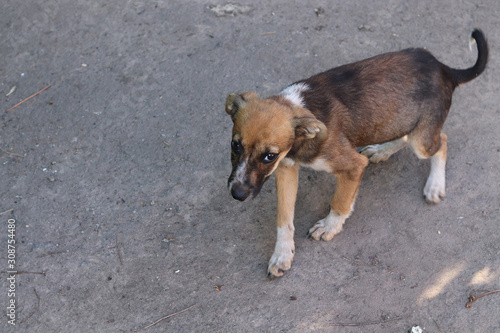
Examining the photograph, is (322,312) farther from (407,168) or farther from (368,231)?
(407,168)

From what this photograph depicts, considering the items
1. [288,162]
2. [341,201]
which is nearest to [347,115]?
[288,162]

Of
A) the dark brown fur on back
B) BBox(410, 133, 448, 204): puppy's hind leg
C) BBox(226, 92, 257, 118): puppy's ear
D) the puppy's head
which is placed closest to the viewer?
the puppy's head

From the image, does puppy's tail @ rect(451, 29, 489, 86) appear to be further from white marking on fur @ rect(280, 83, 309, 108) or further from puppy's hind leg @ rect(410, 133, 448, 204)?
white marking on fur @ rect(280, 83, 309, 108)

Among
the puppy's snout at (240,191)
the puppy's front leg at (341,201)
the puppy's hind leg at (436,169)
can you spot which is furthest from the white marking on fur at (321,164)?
the puppy's hind leg at (436,169)

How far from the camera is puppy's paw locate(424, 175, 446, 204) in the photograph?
4.89 metres

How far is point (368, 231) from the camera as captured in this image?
4738 millimetres

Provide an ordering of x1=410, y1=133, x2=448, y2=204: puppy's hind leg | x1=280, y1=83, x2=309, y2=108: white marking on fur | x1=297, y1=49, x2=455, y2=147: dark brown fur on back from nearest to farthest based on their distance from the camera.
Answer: x1=280, y1=83, x2=309, y2=108: white marking on fur < x1=297, y1=49, x2=455, y2=147: dark brown fur on back < x1=410, y1=133, x2=448, y2=204: puppy's hind leg

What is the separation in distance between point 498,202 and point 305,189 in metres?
1.93

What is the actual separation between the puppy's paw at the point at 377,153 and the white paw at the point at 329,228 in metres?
0.98

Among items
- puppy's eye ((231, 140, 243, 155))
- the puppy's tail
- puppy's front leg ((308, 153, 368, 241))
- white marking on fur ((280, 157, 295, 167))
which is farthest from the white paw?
the puppy's tail

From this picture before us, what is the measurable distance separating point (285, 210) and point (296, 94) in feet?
3.53

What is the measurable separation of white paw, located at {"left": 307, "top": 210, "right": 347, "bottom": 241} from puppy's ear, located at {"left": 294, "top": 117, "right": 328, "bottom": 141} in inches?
42.3

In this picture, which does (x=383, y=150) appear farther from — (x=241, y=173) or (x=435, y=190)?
(x=241, y=173)

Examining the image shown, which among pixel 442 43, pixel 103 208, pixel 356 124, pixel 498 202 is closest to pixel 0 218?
pixel 103 208
